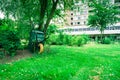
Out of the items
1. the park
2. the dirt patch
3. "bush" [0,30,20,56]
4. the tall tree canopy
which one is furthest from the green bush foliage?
"bush" [0,30,20,56]

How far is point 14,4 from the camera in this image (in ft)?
60.9

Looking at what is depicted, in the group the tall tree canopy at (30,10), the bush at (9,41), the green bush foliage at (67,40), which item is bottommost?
the green bush foliage at (67,40)

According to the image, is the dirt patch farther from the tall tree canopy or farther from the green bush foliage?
the green bush foliage

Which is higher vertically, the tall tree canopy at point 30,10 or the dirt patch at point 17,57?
the tall tree canopy at point 30,10

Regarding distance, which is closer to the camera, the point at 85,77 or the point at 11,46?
the point at 85,77

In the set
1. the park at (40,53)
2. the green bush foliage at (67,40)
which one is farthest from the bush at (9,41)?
the green bush foliage at (67,40)

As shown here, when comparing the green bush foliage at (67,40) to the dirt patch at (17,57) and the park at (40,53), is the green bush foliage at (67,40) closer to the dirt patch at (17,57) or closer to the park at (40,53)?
the park at (40,53)

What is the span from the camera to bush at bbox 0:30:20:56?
11.6m

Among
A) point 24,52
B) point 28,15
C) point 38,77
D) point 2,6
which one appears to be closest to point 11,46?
point 24,52

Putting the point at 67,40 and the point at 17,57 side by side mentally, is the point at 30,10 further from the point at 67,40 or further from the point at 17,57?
the point at 67,40

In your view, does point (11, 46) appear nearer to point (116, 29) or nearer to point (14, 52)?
point (14, 52)

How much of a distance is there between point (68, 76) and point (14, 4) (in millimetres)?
A: 12004

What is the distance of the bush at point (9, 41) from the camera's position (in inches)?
458

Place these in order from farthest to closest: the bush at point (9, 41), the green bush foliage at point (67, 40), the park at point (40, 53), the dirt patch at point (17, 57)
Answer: the green bush foliage at point (67, 40) < the bush at point (9, 41) < the dirt patch at point (17, 57) < the park at point (40, 53)
